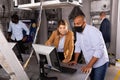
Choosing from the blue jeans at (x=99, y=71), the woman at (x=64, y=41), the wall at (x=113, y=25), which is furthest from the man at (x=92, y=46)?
the wall at (x=113, y=25)

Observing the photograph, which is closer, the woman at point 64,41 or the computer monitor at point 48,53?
the computer monitor at point 48,53

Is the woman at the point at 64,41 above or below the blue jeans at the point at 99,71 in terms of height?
above

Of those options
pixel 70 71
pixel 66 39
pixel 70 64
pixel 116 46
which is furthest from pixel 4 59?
pixel 116 46

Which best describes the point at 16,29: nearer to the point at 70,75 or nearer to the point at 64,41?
the point at 64,41

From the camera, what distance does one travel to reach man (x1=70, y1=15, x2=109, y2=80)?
6.43 feet

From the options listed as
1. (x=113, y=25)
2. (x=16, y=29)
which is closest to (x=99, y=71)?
(x=16, y=29)

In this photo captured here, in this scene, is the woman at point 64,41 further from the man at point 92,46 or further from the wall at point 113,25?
the wall at point 113,25

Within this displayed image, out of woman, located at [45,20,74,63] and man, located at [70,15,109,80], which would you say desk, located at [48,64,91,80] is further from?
woman, located at [45,20,74,63]

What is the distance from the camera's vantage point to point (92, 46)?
2041mm

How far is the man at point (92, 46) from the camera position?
77.2 inches

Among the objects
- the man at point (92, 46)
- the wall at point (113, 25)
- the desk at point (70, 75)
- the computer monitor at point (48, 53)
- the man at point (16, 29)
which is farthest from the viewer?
the wall at point (113, 25)

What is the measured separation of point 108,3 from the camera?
516cm

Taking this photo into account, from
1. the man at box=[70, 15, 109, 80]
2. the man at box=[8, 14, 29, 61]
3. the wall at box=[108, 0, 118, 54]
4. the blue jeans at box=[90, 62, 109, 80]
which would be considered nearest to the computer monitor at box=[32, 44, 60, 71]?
the man at box=[70, 15, 109, 80]

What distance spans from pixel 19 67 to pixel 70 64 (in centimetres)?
134
